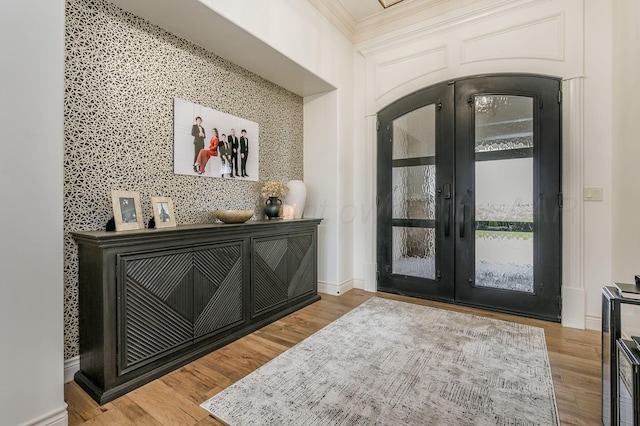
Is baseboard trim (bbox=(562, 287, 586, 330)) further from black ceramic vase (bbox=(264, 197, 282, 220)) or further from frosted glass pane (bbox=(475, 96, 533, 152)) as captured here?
black ceramic vase (bbox=(264, 197, 282, 220))

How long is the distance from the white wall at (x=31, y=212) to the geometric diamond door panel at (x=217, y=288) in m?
0.81

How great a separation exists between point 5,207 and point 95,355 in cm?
98

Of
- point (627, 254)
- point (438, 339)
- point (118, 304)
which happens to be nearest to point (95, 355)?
point (118, 304)

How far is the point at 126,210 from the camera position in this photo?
6.48ft

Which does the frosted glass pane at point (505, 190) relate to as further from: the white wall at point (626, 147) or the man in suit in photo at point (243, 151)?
the man in suit in photo at point (243, 151)

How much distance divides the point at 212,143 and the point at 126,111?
719 millimetres

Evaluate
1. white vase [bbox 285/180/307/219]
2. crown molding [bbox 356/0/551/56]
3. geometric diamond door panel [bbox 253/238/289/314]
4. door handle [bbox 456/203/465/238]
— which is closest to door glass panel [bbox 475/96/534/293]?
door handle [bbox 456/203/465/238]

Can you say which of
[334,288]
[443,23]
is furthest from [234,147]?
[443,23]

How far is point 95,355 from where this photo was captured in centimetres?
175

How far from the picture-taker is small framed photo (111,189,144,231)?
1.91m

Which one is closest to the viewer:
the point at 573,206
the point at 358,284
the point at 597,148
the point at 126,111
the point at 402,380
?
the point at 402,380

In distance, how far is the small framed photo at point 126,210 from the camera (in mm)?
1911

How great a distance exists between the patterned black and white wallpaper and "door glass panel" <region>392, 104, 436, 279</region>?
1869mm

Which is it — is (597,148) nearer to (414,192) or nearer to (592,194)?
(592,194)
